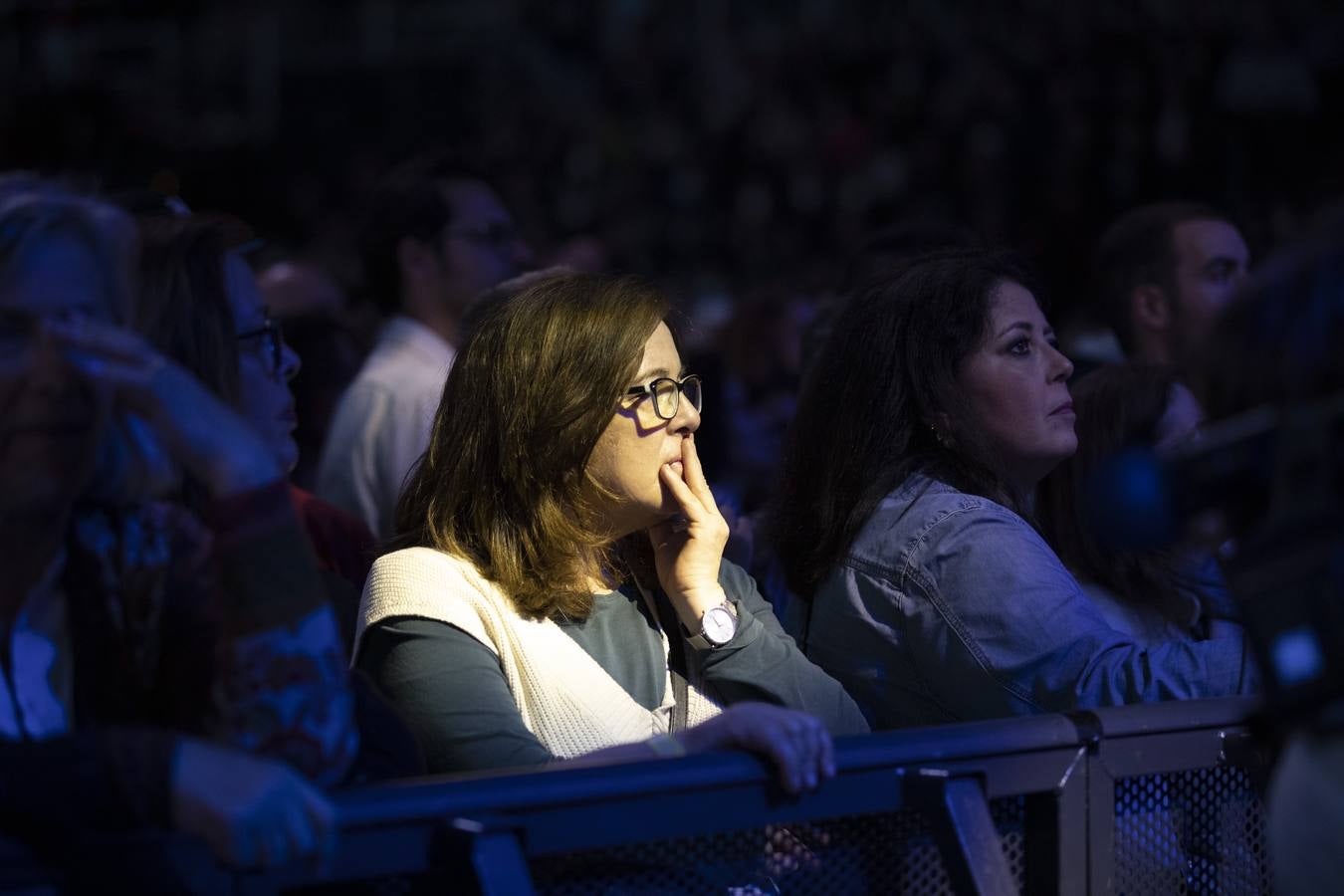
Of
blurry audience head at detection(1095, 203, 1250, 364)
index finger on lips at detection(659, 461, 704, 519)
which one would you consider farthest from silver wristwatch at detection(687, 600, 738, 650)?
blurry audience head at detection(1095, 203, 1250, 364)

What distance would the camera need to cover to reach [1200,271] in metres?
3.87

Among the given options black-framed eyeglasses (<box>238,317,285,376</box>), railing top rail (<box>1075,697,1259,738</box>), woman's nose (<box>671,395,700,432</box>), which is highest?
black-framed eyeglasses (<box>238,317,285,376</box>)

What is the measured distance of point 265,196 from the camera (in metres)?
11.8

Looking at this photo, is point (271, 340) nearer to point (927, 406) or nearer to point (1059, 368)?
point (927, 406)

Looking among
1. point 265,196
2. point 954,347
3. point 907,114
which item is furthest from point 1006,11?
point 954,347

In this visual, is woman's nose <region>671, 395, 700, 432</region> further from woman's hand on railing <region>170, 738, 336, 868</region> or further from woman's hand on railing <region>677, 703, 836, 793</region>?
woman's hand on railing <region>170, 738, 336, 868</region>

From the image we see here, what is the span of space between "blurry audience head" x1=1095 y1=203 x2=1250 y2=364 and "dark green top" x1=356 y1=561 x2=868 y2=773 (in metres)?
1.92

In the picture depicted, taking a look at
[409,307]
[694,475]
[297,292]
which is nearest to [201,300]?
[694,475]

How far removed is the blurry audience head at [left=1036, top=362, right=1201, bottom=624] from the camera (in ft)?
8.50

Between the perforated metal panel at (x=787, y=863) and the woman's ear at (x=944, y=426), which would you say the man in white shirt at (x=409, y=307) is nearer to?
the woman's ear at (x=944, y=426)

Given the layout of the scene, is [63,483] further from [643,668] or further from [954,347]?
[954,347]

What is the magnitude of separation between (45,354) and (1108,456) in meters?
1.78

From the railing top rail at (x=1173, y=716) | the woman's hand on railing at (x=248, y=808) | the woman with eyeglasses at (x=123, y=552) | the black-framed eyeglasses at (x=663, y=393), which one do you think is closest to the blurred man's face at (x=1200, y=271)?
the black-framed eyeglasses at (x=663, y=393)

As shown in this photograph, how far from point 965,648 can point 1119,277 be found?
2074 millimetres
